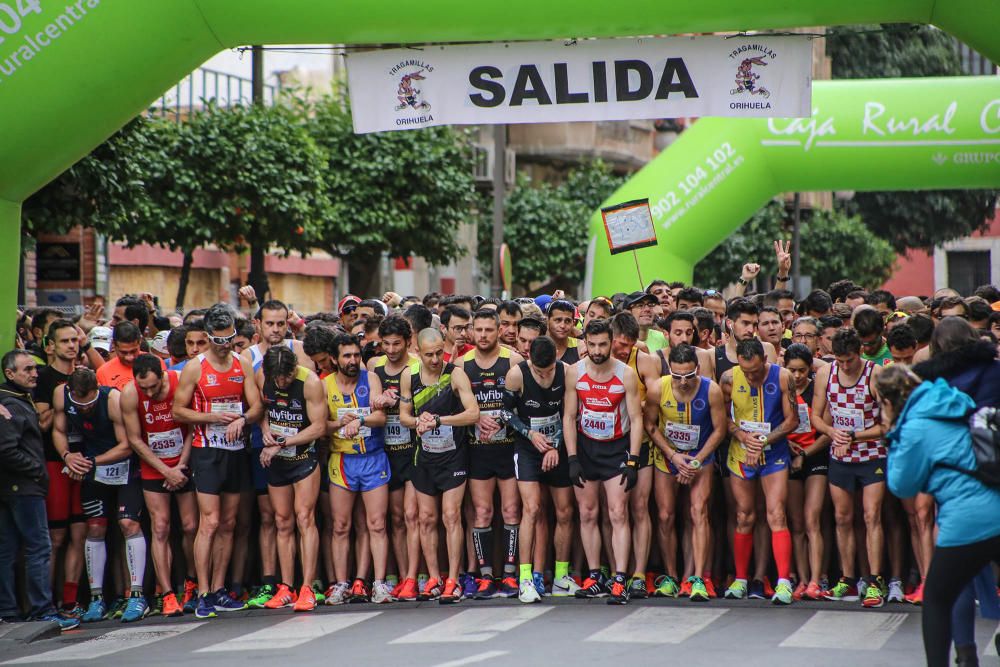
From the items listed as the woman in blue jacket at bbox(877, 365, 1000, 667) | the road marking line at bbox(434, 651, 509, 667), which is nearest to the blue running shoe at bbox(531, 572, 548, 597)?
the road marking line at bbox(434, 651, 509, 667)

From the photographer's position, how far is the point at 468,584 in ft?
31.7

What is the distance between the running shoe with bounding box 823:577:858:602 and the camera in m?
9.32

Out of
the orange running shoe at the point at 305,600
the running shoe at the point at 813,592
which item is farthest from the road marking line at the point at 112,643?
the running shoe at the point at 813,592

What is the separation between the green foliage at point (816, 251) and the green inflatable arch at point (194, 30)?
28.7 metres

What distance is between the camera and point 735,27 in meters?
8.45

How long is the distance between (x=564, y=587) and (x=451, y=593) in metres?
0.79

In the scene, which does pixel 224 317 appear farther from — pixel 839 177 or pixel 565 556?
pixel 839 177

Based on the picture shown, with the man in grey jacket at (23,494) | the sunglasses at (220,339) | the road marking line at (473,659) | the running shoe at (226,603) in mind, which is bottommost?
the road marking line at (473,659)

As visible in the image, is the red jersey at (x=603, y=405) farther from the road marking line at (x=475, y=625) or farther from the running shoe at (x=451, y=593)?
the running shoe at (x=451, y=593)

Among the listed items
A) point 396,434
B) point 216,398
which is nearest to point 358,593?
point 396,434

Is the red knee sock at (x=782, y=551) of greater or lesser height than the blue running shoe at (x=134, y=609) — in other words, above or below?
above

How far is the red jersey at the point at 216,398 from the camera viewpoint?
9539 millimetres

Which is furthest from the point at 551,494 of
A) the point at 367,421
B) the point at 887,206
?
the point at 887,206

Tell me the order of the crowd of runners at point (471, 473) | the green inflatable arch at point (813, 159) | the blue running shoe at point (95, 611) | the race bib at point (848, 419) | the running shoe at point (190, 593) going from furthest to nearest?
the green inflatable arch at point (813, 159) < the running shoe at point (190, 593) < the blue running shoe at point (95, 611) < the crowd of runners at point (471, 473) < the race bib at point (848, 419)
